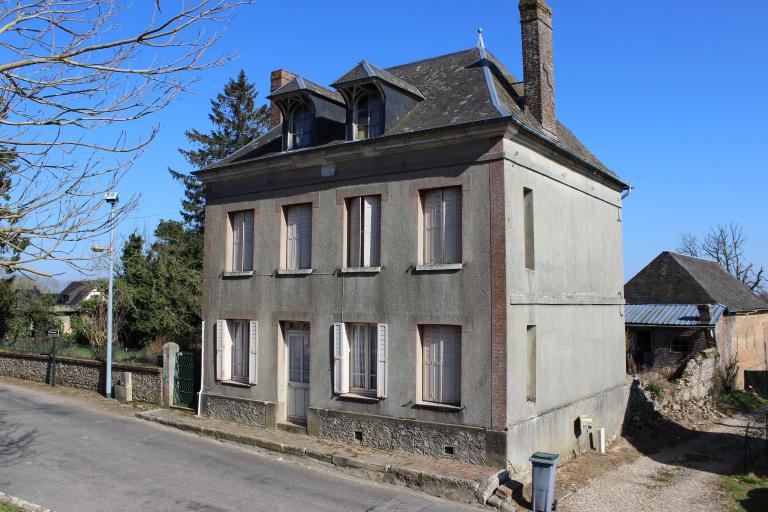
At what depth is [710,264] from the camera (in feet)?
113

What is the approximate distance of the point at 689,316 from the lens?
26.2 meters

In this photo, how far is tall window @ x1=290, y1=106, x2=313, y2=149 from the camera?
639 inches

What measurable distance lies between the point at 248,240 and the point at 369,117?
5.05 metres

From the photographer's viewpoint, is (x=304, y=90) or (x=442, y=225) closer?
(x=442, y=225)

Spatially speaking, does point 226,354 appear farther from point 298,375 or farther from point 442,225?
point 442,225

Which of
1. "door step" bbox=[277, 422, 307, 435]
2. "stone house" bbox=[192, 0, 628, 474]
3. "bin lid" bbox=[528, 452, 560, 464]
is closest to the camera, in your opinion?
"bin lid" bbox=[528, 452, 560, 464]

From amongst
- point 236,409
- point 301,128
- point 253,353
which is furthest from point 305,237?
point 236,409

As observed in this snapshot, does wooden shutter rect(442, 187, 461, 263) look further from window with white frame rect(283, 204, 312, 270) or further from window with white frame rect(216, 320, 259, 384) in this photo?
window with white frame rect(216, 320, 259, 384)

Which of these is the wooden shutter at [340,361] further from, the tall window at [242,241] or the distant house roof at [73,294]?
the distant house roof at [73,294]

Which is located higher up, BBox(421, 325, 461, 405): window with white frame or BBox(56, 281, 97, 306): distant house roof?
BBox(56, 281, 97, 306): distant house roof

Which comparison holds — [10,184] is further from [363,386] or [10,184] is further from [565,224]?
[565,224]

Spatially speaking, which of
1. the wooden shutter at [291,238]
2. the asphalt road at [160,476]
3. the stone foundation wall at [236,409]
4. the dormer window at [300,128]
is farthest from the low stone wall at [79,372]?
the dormer window at [300,128]

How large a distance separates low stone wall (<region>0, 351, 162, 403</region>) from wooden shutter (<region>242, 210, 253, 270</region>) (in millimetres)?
5105

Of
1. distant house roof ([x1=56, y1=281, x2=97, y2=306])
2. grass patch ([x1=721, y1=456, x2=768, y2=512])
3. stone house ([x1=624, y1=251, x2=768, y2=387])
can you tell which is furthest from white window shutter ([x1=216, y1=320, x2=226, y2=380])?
distant house roof ([x1=56, y1=281, x2=97, y2=306])
